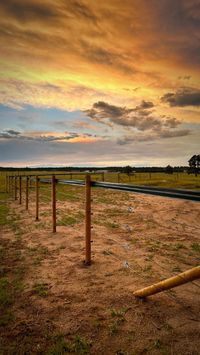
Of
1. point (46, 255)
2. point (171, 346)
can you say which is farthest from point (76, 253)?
point (171, 346)

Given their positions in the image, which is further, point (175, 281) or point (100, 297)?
point (100, 297)

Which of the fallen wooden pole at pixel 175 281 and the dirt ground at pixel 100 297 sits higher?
the fallen wooden pole at pixel 175 281

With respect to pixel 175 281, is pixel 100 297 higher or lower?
lower

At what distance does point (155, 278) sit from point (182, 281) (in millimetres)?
2015

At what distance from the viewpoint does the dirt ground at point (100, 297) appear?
2.90 meters

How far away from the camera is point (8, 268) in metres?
5.16

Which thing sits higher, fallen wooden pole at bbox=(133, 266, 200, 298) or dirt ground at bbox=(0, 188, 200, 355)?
fallen wooden pole at bbox=(133, 266, 200, 298)

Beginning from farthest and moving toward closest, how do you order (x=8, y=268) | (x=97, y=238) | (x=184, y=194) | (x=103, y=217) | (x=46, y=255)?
1. (x=103, y=217)
2. (x=97, y=238)
3. (x=46, y=255)
4. (x=8, y=268)
5. (x=184, y=194)

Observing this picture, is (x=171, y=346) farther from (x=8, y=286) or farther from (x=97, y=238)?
(x=97, y=238)

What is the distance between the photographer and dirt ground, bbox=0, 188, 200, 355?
2896mm

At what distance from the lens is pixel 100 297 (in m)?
3.88

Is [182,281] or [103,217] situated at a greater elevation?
[182,281]

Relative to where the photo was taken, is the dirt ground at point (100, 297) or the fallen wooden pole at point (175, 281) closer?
the fallen wooden pole at point (175, 281)

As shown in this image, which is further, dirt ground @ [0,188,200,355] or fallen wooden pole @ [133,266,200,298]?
dirt ground @ [0,188,200,355]
